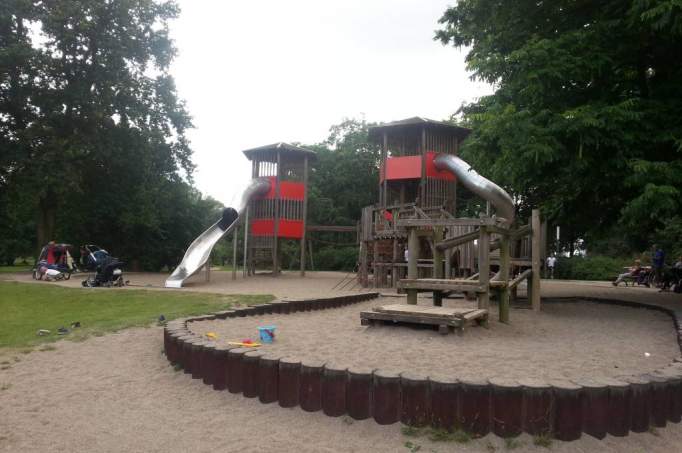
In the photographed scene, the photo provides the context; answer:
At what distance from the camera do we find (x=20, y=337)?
8.21 m

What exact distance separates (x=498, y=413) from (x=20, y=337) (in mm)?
7588

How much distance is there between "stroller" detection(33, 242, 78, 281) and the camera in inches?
794

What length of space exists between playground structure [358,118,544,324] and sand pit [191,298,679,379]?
1.58ft

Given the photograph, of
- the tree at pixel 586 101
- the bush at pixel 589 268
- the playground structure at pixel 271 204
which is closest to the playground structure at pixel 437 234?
the tree at pixel 586 101

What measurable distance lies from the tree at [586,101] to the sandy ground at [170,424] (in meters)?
6.24

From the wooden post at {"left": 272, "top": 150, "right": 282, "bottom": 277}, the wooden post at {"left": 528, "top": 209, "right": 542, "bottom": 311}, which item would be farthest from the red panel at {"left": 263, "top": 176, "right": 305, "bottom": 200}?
the wooden post at {"left": 528, "top": 209, "right": 542, "bottom": 311}

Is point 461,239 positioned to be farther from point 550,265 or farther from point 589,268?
point 589,268

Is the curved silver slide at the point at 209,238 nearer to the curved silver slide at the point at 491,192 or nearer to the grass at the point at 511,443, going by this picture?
the curved silver slide at the point at 491,192

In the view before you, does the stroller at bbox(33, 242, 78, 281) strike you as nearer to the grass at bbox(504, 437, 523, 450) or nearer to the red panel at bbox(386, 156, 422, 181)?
the red panel at bbox(386, 156, 422, 181)

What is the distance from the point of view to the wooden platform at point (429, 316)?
7.08 meters

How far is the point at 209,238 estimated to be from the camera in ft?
75.3

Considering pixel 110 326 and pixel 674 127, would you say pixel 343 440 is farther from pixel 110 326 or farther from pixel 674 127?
pixel 674 127

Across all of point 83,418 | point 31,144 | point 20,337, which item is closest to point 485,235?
point 83,418

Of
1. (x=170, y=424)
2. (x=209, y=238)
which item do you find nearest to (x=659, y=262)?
(x=209, y=238)
